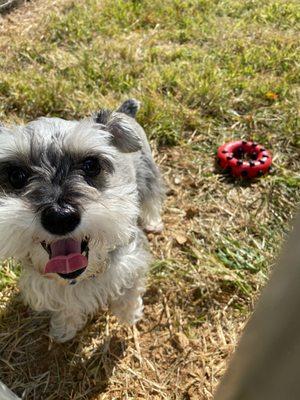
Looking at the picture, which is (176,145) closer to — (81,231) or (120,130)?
(120,130)

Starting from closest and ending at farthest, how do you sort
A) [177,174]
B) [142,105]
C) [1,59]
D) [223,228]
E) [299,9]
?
[223,228]
[177,174]
[142,105]
[1,59]
[299,9]

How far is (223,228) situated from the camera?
11.5 ft

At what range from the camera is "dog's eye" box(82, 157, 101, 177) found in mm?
2273

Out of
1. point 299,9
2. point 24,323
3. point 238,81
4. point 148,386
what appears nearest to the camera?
point 148,386

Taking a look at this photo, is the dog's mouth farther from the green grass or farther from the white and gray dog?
the green grass

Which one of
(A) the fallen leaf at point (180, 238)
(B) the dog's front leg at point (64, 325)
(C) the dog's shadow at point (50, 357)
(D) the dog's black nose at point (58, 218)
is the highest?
(D) the dog's black nose at point (58, 218)

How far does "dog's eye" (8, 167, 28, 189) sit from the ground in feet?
3.76

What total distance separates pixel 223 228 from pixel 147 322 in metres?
0.96

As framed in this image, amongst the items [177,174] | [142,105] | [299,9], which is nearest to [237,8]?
[299,9]

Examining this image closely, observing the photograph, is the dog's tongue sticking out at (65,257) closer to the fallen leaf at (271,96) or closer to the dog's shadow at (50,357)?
the dog's shadow at (50,357)

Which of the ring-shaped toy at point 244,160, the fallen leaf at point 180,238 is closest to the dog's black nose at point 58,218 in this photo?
the fallen leaf at point 180,238

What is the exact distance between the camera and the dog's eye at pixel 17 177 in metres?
2.22

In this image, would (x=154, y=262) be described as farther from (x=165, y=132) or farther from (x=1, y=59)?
(x=1, y=59)

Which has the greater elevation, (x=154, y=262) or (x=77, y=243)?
(x=77, y=243)
